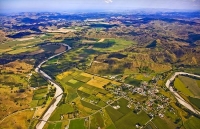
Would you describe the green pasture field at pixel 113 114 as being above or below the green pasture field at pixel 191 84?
below

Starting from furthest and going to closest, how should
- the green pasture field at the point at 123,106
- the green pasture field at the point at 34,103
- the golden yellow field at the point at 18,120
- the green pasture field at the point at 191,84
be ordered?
the green pasture field at the point at 191,84
the green pasture field at the point at 34,103
the green pasture field at the point at 123,106
the golden yellow field at the point at 18,120

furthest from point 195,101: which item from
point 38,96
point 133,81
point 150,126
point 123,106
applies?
point 38,96

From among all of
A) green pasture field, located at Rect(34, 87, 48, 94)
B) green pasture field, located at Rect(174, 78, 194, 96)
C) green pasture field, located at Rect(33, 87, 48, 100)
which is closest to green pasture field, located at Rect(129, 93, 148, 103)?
green pasture field, located at Rect(174, 78, 194, 96)

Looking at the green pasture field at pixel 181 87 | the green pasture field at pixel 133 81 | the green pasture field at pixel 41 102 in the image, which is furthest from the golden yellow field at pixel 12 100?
the green pasture field at pixel 181 87

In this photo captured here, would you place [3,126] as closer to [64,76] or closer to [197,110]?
[64,76]

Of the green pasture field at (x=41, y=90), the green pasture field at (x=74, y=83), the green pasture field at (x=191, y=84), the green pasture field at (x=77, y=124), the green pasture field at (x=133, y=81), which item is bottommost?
the green pasture field at (x=41, y=90)

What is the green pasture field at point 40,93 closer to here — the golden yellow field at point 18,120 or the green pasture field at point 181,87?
the golden yellow field at point 18,120

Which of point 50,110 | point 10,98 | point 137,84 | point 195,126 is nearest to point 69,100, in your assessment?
point 50,110
